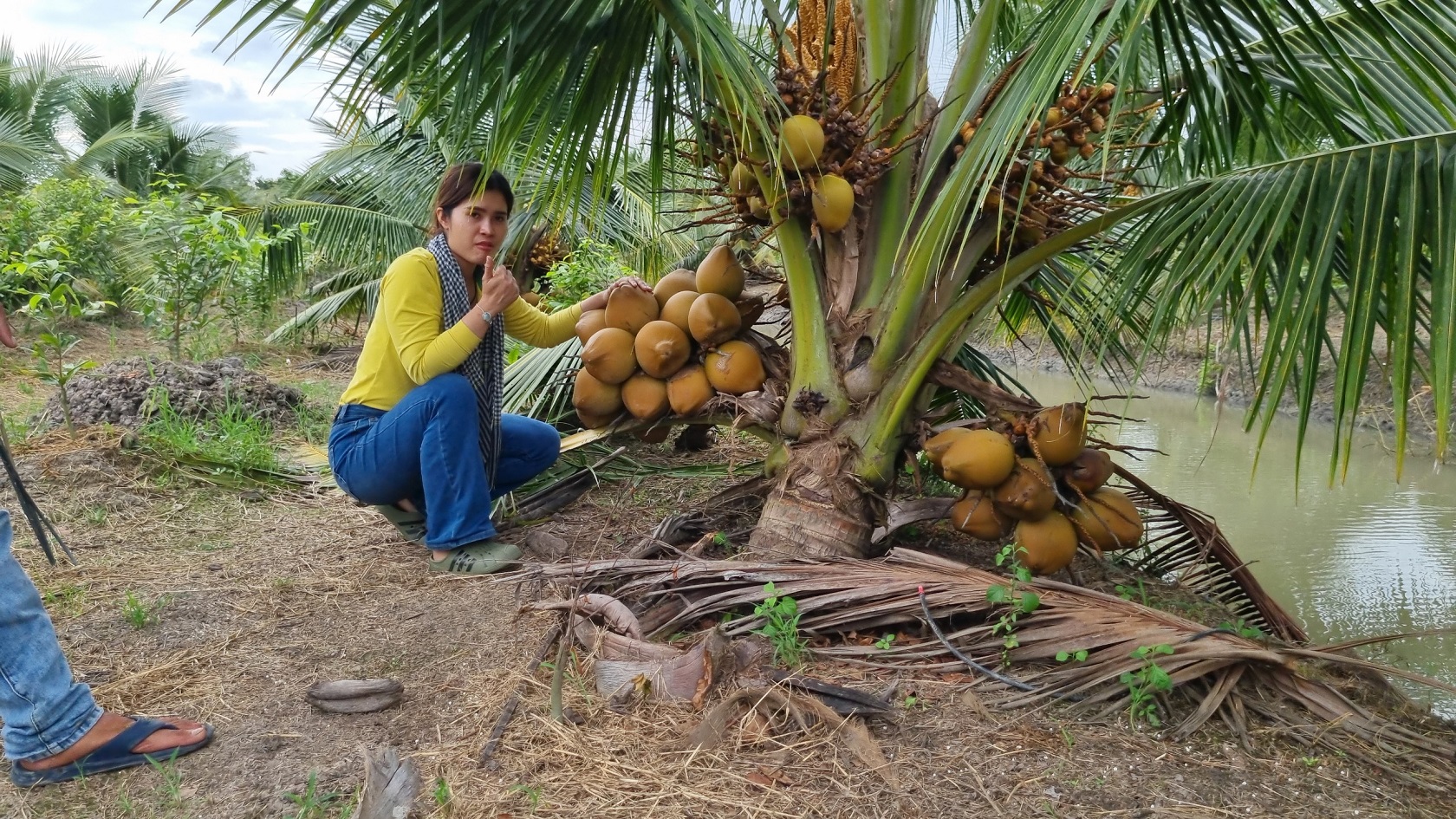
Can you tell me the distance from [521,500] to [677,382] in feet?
3.08

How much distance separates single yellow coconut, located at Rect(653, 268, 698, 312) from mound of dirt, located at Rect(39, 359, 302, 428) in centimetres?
238

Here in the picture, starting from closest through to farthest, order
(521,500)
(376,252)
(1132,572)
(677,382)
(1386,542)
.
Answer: (677,382)
(1132,572)
(521,500)
(1386,542)
(376,252)

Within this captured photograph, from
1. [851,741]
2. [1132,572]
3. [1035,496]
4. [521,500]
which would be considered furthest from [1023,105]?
[521,500]

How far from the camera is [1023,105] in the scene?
5.71ft

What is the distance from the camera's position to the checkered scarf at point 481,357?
110 inches

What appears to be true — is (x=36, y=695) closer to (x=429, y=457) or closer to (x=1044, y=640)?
(x=429, y=457)

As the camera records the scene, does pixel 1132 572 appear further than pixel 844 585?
Yes

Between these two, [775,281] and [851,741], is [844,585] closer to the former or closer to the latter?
[851,741]

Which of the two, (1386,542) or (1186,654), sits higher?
(1186,654)

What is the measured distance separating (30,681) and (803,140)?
1.88 m

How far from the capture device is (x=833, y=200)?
2.35 meters

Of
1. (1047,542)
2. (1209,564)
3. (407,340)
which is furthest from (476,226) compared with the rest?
(1209,564)

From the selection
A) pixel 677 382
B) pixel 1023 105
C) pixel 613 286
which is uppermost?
pixel 1023 105

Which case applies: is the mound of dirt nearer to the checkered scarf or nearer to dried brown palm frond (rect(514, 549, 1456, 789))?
the checkered scarf
